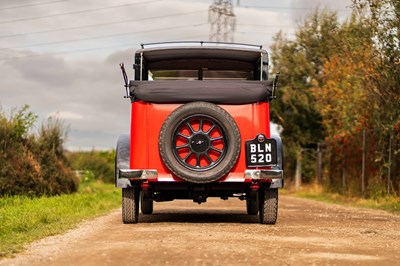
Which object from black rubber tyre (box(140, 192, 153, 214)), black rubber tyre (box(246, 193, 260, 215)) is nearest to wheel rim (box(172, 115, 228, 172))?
black rubber tyre (box(246, 193, 260, 215))

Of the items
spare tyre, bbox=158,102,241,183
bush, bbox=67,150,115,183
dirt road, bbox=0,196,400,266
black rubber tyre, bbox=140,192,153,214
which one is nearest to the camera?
dirt road, bbox=0,196,400,266

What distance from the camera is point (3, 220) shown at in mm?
12430

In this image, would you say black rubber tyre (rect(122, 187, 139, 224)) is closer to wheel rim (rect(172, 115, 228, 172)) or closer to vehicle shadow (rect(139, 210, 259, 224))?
vehicle shadow (rect(139, 210, 259, 224))

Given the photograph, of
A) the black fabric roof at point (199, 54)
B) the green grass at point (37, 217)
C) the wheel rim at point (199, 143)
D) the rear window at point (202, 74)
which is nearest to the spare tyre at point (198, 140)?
the wheel rim at point (199, 143)

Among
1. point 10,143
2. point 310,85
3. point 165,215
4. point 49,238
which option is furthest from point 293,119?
point 49,238

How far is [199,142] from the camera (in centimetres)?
1205

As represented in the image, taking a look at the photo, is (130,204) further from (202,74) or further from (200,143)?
(202,74)

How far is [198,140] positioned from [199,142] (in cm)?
3

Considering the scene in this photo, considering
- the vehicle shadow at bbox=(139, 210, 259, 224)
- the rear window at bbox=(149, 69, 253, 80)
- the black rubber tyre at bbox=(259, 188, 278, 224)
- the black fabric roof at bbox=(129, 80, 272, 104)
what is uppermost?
the rear window at bbox=(149, 69, 253, 80)

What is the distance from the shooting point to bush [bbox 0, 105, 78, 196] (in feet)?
66.9

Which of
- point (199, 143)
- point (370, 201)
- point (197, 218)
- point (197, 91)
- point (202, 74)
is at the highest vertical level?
point (202, 74)

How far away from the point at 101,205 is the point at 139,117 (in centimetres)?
661

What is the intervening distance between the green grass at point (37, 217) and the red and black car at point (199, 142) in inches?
54.3

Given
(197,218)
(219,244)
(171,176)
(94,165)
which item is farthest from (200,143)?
(94,165)
